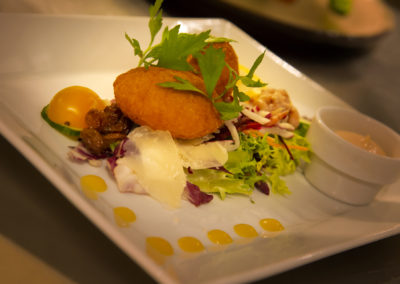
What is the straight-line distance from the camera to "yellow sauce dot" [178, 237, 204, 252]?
5.69 ft

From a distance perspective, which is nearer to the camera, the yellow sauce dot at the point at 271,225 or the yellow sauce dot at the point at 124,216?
the yellow sauce dot at the point at 124,216

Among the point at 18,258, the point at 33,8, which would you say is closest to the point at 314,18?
the point at 33,8

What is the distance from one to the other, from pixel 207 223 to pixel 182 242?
264 millimetres

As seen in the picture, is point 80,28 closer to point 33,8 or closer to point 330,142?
point 33,8

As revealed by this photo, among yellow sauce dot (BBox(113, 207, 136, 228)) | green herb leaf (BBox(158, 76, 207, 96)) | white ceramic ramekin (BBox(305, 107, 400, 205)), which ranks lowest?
yellow sauce dot (BBox(113, 207, 136, 228))

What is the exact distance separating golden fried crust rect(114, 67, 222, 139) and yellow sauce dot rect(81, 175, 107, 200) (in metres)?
0.48

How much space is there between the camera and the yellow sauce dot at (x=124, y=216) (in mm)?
1691

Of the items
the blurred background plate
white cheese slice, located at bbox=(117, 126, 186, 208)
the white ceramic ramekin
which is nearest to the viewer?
white cheese slice, located at bbox=(117, 126, 186, 208)

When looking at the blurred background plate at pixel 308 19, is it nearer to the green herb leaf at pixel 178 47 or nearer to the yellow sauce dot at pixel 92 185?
the green herb leaf at pixel 178 47

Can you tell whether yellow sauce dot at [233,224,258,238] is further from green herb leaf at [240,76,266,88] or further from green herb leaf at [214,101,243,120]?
green herb leaf at [240,76,266,88]

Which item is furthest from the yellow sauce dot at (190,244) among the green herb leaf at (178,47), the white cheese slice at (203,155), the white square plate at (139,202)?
the green herb leaf at (178,47)

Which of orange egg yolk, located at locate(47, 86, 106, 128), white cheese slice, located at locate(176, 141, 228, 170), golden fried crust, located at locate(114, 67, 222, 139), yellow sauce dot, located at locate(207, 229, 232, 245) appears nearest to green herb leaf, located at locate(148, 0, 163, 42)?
golden fried crust, located at locate(114, 67, 222, 139)

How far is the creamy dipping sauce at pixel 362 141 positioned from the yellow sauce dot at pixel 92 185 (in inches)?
70.3

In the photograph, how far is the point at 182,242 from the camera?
5.79 ft
